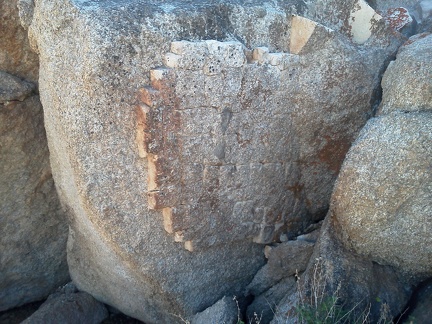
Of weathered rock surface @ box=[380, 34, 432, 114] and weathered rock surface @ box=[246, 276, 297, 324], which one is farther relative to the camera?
weathered rock surface @ box=[246, 276, 297, 324]

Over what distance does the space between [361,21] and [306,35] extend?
44cm

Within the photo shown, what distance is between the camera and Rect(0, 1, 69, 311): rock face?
335 cm

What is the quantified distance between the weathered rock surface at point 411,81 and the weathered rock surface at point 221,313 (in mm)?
1216

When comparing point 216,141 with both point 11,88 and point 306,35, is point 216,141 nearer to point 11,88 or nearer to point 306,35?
point 306,35

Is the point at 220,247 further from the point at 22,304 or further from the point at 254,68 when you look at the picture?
the point at 22,304

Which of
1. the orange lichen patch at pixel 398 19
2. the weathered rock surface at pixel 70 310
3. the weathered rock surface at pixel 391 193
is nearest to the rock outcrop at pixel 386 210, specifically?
the weathered rock surface at pixel 391 193

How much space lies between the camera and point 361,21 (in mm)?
3311

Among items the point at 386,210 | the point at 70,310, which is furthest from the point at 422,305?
the point at 70,310

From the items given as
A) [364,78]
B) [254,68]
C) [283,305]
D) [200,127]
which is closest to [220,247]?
[283,305]

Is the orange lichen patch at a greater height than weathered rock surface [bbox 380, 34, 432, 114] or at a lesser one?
greater

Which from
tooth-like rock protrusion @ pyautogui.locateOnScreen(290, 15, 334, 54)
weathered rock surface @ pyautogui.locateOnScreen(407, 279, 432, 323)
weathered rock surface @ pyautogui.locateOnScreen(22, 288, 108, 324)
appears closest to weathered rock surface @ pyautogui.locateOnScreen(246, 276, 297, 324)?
weathered rock surface @ pyautogui.locateOnScreen(407, 279, 432, 323)

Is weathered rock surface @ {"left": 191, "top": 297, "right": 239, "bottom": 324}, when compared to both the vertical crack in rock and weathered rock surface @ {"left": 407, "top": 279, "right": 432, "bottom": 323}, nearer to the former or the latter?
the vertical crack in rock

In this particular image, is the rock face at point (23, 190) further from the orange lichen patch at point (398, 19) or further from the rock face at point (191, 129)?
the orange lichen patch at point (398, 19)

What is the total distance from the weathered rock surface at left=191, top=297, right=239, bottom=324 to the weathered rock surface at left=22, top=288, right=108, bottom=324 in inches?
27.8
